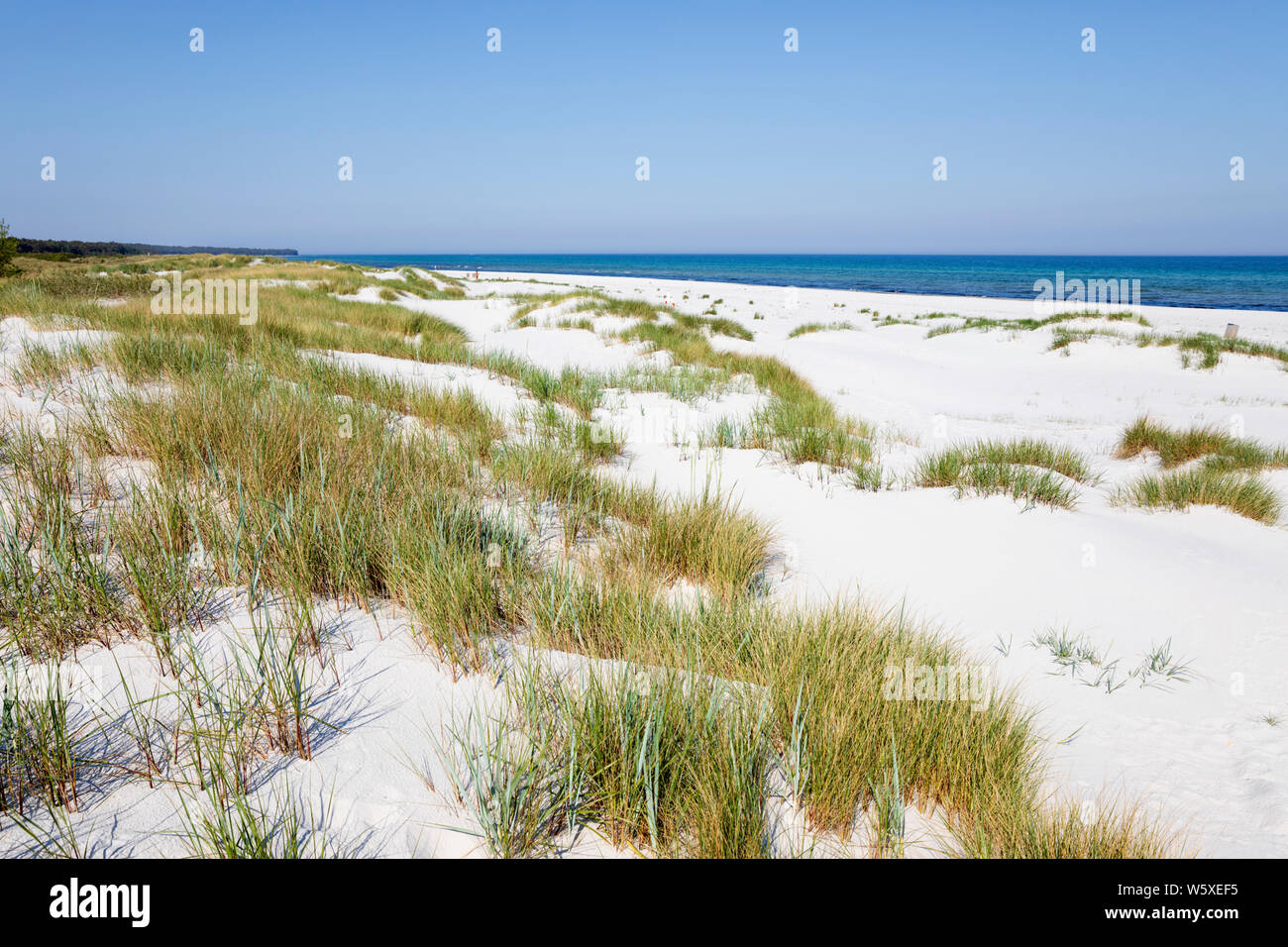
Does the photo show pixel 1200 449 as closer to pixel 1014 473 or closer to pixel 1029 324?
pixel 1014 473

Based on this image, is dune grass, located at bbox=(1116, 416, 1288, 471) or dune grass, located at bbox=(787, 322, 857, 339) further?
dune grass, located at bbox=(787, 322, 857, 339)

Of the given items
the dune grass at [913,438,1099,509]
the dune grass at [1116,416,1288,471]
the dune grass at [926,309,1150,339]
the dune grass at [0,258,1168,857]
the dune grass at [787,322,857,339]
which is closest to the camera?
the dune grass at [0,258,1168,857]

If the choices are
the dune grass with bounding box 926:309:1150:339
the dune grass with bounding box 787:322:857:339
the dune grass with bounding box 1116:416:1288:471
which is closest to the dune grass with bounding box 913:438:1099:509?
the dune grass with bounding box 1116:416:1288:471

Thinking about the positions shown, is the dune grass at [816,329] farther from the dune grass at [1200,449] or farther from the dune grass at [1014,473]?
the dune grass at [1014,473]

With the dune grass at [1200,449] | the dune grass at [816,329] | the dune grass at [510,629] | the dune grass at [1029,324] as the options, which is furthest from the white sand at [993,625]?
the dune grass at [816,329]

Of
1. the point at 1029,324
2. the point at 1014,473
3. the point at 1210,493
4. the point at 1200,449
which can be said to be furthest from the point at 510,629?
the point at 1029,324

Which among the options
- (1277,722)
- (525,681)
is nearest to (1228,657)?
(1277,722)

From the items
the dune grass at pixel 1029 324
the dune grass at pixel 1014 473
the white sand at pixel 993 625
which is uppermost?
the dune grass at pixel 1029 324

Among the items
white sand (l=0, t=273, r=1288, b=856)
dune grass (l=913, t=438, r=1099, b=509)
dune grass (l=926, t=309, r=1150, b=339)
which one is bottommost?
white sand (l=0, t=273, r=1288, b=856)

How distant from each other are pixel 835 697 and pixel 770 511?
8.87 feet

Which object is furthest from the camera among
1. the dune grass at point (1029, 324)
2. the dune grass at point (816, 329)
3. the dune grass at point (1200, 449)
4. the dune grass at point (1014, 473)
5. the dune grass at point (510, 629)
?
the dune grass at point (816, 329)

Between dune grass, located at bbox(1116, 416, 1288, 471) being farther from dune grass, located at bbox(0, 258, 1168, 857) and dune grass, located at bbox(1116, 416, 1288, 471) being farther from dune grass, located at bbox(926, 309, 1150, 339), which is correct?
dune grass, located at bbox(926, 309, 1150, 339)

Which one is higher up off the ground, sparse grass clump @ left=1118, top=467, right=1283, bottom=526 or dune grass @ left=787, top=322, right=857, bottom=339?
dune grass @ left=787, top=322, right=857, bottom=339

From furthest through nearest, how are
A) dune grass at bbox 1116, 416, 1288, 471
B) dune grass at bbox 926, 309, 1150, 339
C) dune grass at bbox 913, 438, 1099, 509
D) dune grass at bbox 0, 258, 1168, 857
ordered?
dune grass at bbox 926, 309, 1150, 339, dune grass at bbox 1116, 416, 1288, 471, dune grass at bbox 913, 438, 1099, 509, dune grass at bbox 0, 258, 1168, 857
